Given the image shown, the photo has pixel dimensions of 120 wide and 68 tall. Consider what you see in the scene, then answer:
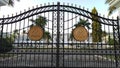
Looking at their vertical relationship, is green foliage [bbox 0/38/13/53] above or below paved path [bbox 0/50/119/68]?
above

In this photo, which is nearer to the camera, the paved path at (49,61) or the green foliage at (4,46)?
the paved path at (49,61)

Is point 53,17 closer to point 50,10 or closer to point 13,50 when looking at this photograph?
point 50,10

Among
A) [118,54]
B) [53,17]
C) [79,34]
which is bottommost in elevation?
[118,54]

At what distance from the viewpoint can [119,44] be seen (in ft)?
32.9

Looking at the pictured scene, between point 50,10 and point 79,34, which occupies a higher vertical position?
point 50,10

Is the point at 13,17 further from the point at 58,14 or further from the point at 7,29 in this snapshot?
the point at 58,14

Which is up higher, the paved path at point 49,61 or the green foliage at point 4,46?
the green foliage at point 4,46

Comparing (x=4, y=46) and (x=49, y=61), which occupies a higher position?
(x=4, y=46)

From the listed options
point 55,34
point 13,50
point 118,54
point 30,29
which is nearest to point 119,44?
point 118,54

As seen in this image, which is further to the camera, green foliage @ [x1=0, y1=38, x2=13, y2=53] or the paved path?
green foliage @ [x1=0, y1=38, x2=13, y2=53]

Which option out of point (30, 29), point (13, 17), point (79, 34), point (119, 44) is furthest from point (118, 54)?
point (13, 17)

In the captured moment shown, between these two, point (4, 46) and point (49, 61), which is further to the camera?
point (49, 61)

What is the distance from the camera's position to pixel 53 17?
9742 millimetres

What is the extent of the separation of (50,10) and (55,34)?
37.2 inches
